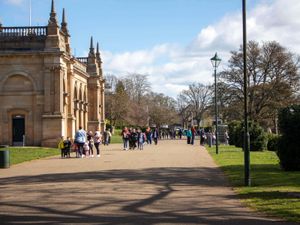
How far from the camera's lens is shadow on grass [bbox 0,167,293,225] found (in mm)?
10414

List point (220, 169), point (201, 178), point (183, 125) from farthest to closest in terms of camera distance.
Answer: point (183, 125) → point (220, 169) → point (201, 178)

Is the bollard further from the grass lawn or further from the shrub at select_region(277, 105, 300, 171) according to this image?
the shrub at select_region(277, 105, 300, 171)

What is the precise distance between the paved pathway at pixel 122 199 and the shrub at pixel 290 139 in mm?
2734

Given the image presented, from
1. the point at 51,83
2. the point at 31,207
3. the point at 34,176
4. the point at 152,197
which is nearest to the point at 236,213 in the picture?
the point at 152,197

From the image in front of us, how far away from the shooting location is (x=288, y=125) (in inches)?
813

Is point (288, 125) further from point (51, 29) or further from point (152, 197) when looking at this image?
point (51, 29)

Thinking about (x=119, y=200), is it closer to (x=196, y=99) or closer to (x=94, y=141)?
(x=94, y=141)

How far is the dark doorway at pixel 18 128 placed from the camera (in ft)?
154

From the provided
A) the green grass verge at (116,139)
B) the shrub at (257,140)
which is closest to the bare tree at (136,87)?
the green grass verge at (116,139)

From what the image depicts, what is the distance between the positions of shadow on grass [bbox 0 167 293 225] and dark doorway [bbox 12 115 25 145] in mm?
27981

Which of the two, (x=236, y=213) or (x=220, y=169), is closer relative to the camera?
(x=236, y=213)

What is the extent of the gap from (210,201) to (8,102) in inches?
1433

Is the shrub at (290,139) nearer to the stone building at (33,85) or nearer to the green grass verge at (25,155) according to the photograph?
the green grass verge at (25,155)

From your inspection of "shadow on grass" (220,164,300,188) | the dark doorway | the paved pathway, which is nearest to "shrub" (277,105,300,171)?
"shadow on grass" (220,164,300,188)
